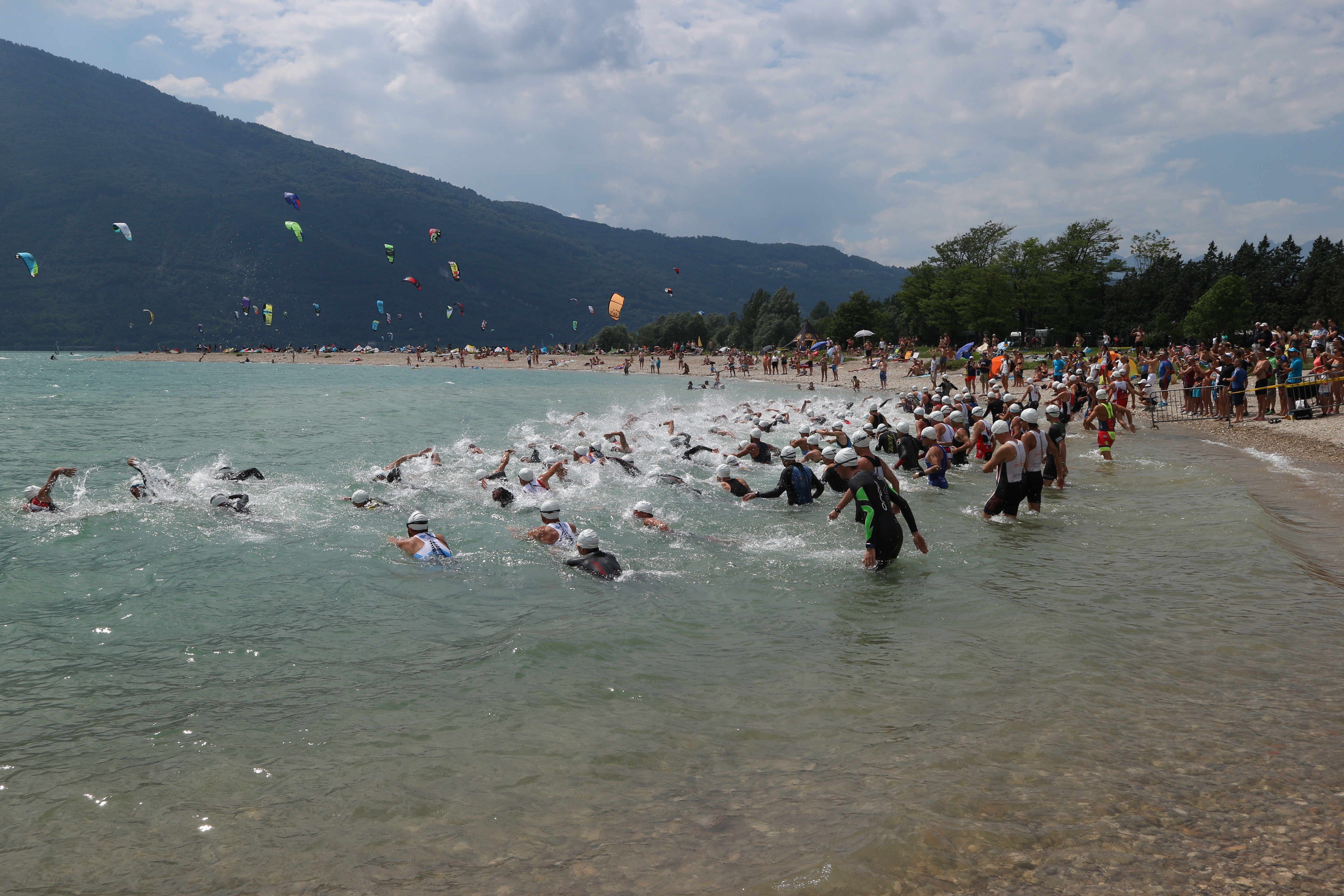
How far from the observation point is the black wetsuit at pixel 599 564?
8992 mm

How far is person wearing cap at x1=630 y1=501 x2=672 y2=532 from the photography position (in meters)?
11.1

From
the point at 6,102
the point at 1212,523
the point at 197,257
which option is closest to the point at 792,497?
the point at 1212,523

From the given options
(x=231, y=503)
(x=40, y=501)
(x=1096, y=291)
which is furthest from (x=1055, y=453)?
(x=1096, y=291)

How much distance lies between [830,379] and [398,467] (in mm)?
47145

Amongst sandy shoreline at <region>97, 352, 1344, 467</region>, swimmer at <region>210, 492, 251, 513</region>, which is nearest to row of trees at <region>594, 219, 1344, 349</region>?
sandy shoreline at <region>97, 352, 1344, 467</region>

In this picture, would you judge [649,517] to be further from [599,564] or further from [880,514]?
[880,514]

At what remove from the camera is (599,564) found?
9039mm

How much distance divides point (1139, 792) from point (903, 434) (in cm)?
1133

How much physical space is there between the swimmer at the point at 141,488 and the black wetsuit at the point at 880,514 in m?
11.5

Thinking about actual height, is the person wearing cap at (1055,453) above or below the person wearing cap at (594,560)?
above

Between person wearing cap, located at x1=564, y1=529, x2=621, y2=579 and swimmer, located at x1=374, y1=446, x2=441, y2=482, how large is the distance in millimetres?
6869

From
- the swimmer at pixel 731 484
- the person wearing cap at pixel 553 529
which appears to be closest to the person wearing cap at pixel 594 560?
the person wearing cap at pixel 553 529

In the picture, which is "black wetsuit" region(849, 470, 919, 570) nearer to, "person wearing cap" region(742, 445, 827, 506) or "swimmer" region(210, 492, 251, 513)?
"person wearing cap" region(742, 445, 827, 506)

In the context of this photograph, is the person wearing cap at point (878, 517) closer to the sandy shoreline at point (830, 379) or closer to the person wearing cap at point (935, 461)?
the person wearing cap at point (935, 461)
